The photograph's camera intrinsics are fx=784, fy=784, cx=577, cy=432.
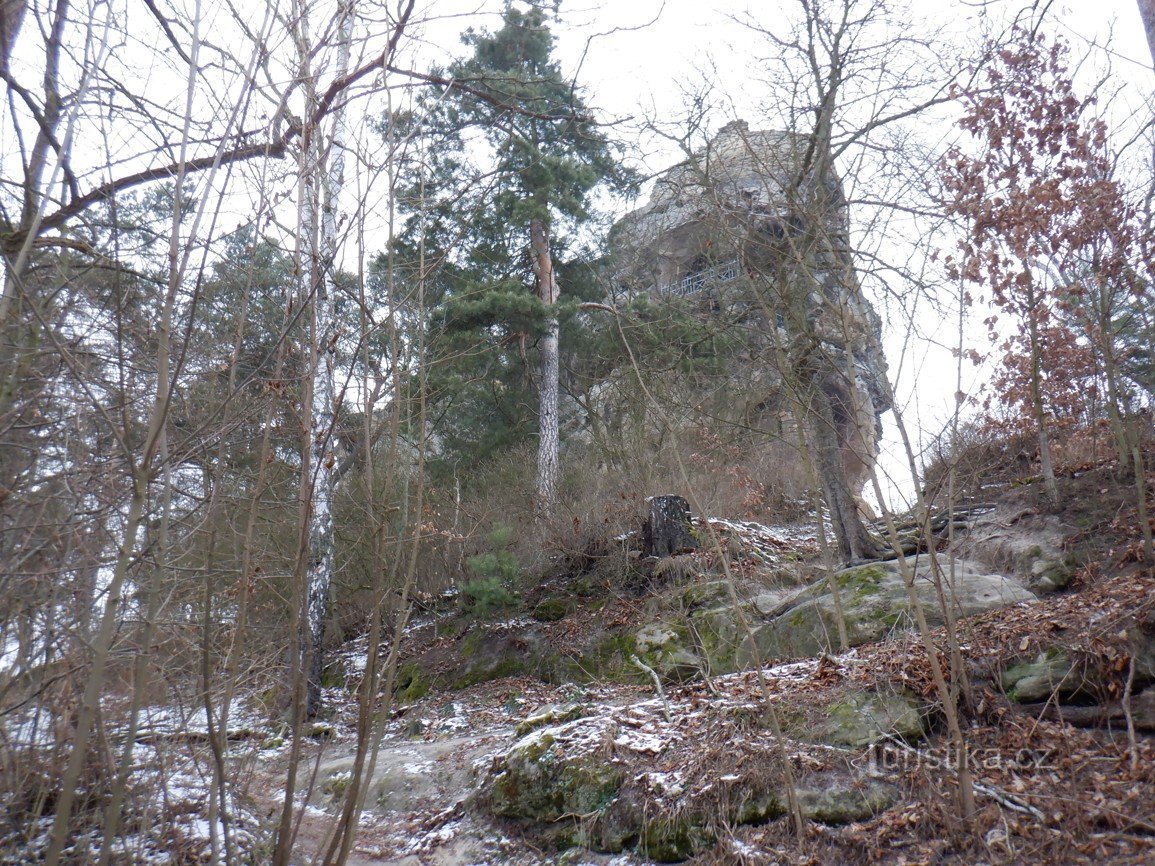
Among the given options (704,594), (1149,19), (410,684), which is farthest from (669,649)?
(1149,19)

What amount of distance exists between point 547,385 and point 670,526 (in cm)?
514

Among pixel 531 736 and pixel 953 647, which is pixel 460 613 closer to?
pixel 531 736

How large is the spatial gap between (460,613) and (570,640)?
2349 mm

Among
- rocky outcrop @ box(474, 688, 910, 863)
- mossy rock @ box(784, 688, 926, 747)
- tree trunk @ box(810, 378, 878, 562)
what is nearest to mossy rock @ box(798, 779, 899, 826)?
rocky outcrop @ box(474, 688, 910, 863)

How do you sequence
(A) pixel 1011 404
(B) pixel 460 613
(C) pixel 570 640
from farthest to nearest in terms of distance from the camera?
(B) pixel 460 613 → (C) pixel 570 640 → (A) pixel 1011 404

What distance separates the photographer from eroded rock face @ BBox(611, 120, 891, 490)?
503cm

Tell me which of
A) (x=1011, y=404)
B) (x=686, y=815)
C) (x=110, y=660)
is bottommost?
(x=686, y=815)

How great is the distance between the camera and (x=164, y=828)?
10.0 feet

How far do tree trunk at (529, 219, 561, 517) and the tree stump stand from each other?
2378mm

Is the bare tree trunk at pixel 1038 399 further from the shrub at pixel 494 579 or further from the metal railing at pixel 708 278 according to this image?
the shrub at pixel 494 579

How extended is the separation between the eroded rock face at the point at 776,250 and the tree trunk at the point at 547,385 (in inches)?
87.2

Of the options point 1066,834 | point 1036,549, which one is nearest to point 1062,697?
point 1066,834

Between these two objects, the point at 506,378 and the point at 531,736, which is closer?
the point at 531,736

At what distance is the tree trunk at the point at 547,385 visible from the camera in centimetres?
1275
